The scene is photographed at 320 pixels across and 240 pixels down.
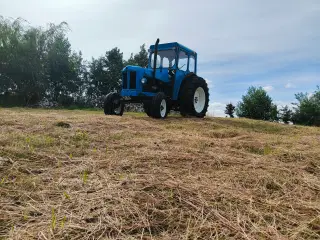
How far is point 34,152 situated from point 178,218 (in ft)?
5.45

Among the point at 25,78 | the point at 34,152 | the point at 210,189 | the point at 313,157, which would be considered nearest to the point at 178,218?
the point at 210,189

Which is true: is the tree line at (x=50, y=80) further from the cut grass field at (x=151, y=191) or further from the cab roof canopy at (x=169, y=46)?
the cut grass field at (x=151, y=191)

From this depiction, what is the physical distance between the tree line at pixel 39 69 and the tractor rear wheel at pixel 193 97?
12.0m

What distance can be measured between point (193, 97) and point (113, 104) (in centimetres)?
217

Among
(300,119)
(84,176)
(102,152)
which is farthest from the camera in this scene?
(300,119)

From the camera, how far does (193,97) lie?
7.68 metres

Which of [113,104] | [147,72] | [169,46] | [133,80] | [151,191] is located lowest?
[151,191]

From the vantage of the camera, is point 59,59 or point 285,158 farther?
point 59,59

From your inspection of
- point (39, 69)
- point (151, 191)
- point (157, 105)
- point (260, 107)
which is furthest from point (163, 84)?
point (39, 69)

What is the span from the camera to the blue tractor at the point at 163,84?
7.05 metres

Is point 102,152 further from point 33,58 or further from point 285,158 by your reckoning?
point 33,58

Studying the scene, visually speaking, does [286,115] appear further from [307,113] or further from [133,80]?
[133,80]

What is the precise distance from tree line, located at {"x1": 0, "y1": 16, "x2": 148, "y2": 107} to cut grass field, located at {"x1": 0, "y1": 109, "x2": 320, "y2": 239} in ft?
51.9

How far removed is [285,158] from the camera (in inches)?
119
